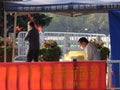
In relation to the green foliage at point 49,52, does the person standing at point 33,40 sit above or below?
above

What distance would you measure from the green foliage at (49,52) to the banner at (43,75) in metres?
12.1

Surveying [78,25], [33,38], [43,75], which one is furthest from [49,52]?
[78,25]

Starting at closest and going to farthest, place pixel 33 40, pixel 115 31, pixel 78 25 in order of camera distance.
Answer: pixel 115 31 → pixel 33 40 → pixel 78 25

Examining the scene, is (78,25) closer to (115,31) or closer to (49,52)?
(49,52)

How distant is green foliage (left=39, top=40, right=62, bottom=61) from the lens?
2223cm

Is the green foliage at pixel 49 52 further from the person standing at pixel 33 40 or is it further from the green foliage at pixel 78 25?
the green foliage at pixel 78 25

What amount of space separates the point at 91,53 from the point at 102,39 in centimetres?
1457

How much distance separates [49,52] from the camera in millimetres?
22344

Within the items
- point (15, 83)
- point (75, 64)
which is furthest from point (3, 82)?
point (75, 64)

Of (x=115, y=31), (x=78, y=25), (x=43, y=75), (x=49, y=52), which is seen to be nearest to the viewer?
(x=43, y=75)

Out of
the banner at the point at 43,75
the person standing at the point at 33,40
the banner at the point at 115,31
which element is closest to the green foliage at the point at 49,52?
the person standing at the point at 33,40

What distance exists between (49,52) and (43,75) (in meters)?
12.4

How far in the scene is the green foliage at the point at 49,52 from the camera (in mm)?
22234

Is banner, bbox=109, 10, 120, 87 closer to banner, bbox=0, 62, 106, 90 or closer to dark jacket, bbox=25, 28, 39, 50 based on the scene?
banner, bbox=0, 62, 106, 90
